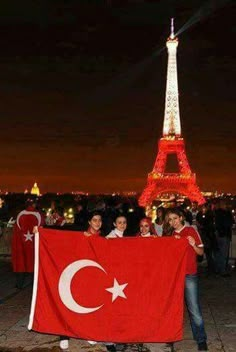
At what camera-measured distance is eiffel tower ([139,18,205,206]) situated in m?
79.2

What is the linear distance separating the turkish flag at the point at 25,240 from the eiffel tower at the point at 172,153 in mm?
65215

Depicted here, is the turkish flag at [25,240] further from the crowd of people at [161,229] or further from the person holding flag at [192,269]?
the person holding flag at [192,269]

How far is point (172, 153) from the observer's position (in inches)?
3196

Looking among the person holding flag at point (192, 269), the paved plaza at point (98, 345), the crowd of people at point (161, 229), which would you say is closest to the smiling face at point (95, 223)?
the crowd of people at point (161, 229)

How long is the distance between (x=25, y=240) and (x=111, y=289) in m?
5.70

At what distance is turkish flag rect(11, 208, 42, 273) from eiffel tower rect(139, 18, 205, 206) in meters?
65.2

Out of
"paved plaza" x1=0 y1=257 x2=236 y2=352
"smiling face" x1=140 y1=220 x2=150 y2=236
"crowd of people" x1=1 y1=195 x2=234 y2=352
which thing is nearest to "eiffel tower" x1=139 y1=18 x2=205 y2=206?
"crowd of people" x1=1 y1=195 x2=234 y2=352

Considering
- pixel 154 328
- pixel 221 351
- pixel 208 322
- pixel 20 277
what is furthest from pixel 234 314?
pixel 20 277

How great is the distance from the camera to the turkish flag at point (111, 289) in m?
Result: 7.41

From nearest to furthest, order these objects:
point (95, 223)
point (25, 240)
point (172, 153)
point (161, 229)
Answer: point (95, 223)
point (25, 240)
point (161, 229)
point (172, 153)

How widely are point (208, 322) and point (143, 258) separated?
102 inches

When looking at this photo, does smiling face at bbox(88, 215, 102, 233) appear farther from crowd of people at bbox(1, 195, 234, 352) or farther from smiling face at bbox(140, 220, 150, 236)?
smiling face at bbox(140, 220, 150, 236)

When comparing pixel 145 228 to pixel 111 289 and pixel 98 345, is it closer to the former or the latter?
pixel 111 289

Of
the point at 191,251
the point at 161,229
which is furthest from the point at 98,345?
the point at 161,229
